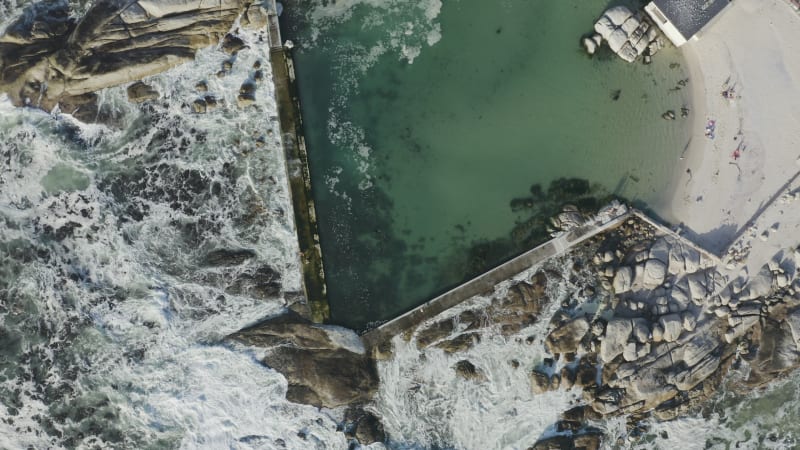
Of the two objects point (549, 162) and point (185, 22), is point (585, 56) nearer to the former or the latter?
point (549, 162)

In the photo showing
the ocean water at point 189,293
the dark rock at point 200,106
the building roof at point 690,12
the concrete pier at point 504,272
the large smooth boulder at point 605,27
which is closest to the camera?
the building roof at point 690,12

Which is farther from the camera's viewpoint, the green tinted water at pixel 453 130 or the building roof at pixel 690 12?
the green tinted water at pixel 453 130

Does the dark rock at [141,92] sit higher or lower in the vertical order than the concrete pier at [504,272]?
higher

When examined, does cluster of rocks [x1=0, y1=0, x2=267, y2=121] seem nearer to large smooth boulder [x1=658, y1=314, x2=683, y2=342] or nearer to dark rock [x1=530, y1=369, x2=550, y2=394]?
dark rock [x1=530, y1=369, x2=550, y2=394]

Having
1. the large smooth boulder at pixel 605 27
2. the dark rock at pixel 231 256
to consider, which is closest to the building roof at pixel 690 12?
the large smooth boulder at pixel 605 27

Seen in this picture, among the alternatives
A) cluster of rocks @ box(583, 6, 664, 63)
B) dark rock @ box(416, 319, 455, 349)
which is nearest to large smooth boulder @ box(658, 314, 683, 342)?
dark rock @ box(416, 319, 455, 349)

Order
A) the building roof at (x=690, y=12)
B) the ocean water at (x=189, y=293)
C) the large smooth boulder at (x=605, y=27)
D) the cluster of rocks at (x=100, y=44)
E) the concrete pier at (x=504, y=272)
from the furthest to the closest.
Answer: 1. the ocean water at (x=189, y=293)
2. the concrete pier at (x=504, y=272)
3. the large smooth boulder at (x=605, y=27)
4. the cluster of rocks at (x=100, y=44)
5. the building roof at (x=690, y=12)

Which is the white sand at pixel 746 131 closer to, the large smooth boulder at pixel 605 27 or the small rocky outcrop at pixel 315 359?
the large smooth boulder at pixel 605 27
